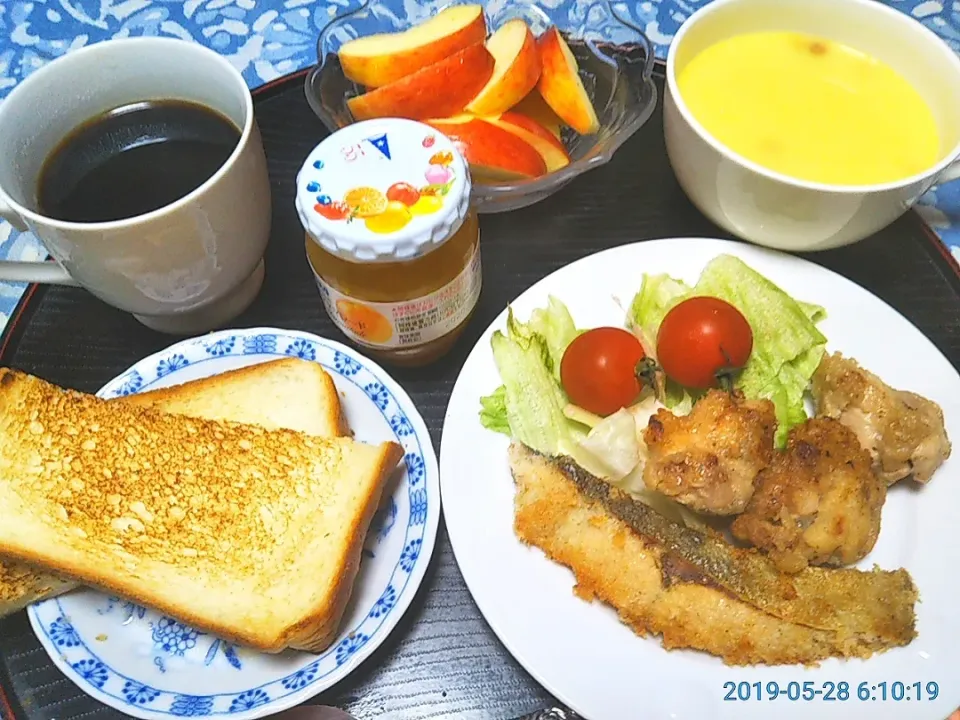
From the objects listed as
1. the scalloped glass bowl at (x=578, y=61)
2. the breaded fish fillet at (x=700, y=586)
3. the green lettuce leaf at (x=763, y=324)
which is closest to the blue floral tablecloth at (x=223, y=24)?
the scalloped glass bowl at (x=578, y=61)

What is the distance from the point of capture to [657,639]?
4.42ft

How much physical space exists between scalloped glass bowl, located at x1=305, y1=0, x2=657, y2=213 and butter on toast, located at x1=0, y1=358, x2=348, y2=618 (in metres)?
0.52

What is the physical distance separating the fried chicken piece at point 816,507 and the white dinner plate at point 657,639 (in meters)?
0.07

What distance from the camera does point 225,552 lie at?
55.6 inches

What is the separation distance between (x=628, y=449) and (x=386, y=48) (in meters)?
1.00

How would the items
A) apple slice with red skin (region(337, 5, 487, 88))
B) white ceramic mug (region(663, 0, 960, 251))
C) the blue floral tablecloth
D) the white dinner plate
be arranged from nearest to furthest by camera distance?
the white dinner plate
white ceramic mug (region(663, 0, 960, 251))
apple slice with red skin (region(337, 5, 487, 88))
the blue floral tablecloth

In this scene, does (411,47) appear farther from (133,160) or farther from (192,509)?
(192,509)

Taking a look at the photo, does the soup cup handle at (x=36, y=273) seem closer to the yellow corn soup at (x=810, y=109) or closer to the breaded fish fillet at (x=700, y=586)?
the breaded fish fillet at (x=700, y=586)

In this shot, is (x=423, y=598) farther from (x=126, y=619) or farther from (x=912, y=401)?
(x=912, y=401)

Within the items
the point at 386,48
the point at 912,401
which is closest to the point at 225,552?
the point at 386,48

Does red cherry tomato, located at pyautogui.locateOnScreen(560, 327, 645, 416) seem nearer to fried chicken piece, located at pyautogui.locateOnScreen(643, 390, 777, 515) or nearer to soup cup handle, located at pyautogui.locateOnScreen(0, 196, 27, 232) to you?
fried chicken piece, located at pyautogui.locateOnScreen(643, 390, 777, 515)

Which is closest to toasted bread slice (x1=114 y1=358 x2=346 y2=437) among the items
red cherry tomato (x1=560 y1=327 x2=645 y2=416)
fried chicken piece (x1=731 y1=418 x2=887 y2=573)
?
red cherry tomato (x1=560 y1=327 x2=645 y2=416)

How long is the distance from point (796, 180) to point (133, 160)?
3.97ft

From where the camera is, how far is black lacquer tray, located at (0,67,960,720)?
1.38 m
